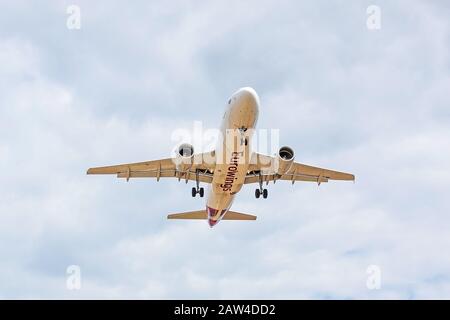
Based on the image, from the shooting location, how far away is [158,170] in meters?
53.8

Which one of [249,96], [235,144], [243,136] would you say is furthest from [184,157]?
[249,96]

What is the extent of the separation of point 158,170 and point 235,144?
9179 millimetres

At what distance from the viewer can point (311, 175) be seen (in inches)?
2239

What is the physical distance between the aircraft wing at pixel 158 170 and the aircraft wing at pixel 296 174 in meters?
3.57

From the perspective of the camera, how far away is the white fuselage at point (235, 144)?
45.3m

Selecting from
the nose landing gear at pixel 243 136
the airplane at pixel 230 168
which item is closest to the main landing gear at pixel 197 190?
the airplane at pixel 230 168

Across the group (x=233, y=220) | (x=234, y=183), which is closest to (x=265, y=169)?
(x=234, y=183)

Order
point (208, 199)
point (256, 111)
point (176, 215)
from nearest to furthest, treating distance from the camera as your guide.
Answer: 1. point (256, 111)
2. point (208, 199)
3. point (176, 215)

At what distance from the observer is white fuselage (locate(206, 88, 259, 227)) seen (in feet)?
149

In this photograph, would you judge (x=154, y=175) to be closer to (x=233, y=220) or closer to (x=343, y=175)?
(x=233, y=220)

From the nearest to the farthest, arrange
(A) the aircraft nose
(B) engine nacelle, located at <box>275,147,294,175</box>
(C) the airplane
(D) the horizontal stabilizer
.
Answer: (A) the aircraft nose → (C) the airplane → (B) engine nacelle, located at <box>275,147,294,175</box> → (D) the horizontal stabilizer

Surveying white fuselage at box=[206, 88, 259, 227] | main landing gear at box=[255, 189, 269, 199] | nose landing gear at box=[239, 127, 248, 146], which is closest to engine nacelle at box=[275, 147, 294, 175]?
white fuselage at box=[206, 88, 259, 227]

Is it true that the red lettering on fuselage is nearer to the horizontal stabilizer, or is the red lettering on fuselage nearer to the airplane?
the airplane

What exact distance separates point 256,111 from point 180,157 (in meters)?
7.77
